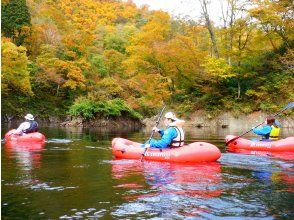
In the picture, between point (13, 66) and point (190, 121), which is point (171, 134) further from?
point (190, 121)

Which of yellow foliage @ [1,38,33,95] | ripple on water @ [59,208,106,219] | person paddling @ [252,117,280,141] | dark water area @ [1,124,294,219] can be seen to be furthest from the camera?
yellow foliage @ [1,38,33,95]

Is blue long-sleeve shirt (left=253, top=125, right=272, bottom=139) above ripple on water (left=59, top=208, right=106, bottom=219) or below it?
above

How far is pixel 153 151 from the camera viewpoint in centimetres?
1046

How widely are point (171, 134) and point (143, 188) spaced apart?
3.34 m

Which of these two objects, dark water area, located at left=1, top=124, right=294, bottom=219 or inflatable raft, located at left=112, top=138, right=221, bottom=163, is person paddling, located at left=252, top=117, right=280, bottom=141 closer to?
dark water area, located at left=1, top=124, right=294, bottom=219

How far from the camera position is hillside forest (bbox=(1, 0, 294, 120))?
95.7ft

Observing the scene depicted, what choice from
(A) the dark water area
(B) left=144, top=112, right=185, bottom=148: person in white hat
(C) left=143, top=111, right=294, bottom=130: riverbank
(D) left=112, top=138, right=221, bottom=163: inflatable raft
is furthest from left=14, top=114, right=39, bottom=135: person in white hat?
(C) left=143, top=111, right=294, bottom=130: riverbank

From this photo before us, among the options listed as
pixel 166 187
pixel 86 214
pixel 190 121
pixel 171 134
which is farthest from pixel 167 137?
pixel 190 121

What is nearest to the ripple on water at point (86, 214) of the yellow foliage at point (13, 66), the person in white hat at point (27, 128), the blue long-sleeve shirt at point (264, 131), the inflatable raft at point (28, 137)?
the blue long-sleeve shirt at point (264, 131)

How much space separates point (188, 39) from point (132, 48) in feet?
15.2

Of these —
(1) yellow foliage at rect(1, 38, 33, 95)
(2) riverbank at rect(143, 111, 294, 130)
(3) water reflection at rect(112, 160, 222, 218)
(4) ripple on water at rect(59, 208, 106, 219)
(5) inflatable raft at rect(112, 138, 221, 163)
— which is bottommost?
(4) ripple on water at rect(59, 208, 106, 219)

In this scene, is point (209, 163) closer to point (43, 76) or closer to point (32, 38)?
point (43, 76)

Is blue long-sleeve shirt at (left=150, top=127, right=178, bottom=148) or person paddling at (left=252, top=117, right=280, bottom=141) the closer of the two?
blue long-sleeve shirt at (left=150, top=127, right=178, bottom=148)

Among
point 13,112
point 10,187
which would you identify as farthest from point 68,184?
point 13,112
